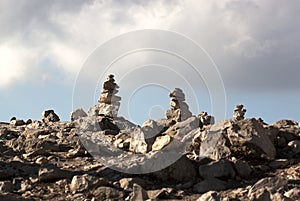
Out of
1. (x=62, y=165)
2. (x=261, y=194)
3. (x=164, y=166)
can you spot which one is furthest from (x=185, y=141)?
(x=261, y=194)

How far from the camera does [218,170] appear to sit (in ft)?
56.6

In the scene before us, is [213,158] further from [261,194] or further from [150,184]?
[261,194]

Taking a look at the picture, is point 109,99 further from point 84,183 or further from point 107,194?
point 107,194

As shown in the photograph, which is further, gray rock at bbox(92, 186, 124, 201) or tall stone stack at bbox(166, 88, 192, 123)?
tall stone stack at bbox(166, 88, 192, 123)

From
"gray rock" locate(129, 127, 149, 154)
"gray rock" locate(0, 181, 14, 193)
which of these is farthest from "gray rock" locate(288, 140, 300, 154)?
"gray rock" locate(0, 181, 14, 193)

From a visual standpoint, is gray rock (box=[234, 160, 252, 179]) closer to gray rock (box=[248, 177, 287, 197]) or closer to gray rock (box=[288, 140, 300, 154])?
gray rock (box=[248, 177, 287, 197])

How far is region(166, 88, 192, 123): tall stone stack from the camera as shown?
110ft

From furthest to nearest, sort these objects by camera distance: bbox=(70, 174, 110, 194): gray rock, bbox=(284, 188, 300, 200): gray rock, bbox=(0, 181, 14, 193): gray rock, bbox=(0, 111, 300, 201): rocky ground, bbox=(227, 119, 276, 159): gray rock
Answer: bbox=(227, 119, 276, 159): gray rock
bbox=(0, 181, 14, 193): gray rock
bbox=(70, 174, 110, 194): gray rock
bbox=(0, 111, 300, 201): rocky ground
bbox=(284, 188, 300, 200): gray rock

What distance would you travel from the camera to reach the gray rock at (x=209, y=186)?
16.0 m

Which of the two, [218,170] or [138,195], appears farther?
[218,170]

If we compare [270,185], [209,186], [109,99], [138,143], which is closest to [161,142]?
[138,143]

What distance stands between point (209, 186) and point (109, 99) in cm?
2163

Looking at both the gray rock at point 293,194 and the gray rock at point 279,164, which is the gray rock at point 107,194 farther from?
the gray rock at point 279,164

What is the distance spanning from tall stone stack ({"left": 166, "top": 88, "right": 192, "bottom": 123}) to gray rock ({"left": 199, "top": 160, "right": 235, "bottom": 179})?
49.6 feet
